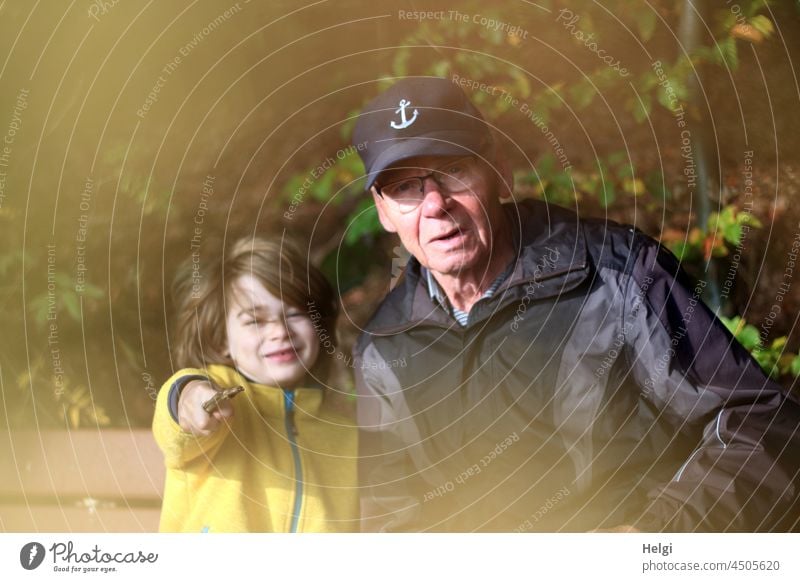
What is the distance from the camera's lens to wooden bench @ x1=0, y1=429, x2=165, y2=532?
2.29 meters

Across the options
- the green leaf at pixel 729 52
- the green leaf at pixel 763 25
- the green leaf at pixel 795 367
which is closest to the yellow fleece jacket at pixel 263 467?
the green leaf at pixel 795 367

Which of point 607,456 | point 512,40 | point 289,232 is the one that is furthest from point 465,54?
point 607,456

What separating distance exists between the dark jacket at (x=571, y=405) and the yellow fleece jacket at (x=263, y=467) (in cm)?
7

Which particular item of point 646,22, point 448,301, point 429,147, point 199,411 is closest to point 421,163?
point 429,147

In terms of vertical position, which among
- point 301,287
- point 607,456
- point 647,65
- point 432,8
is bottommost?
point 607,456

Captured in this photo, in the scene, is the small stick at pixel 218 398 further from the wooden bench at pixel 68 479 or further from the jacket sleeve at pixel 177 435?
the wooden bench at pixel 68 479

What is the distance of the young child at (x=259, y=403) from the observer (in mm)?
2219

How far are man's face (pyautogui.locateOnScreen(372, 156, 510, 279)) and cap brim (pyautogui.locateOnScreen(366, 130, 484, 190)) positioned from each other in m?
0.02

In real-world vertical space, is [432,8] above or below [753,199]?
above

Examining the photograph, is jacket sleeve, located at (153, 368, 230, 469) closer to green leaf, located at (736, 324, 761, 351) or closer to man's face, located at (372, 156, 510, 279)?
man's face, located at (372, 156, 510, 279)

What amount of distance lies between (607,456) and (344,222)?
0.77 m

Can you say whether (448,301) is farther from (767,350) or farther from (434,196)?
(767,350)

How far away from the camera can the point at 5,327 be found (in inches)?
91.0
